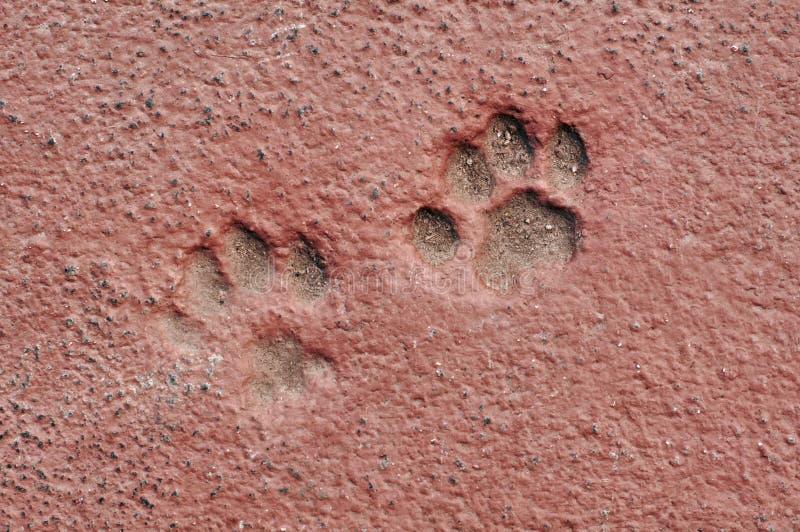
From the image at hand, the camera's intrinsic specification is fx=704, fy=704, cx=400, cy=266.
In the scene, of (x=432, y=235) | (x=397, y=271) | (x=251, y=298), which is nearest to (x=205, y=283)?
(x=251, y=298)

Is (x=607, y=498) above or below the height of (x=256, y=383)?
above

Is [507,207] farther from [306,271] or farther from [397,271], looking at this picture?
[306,271]

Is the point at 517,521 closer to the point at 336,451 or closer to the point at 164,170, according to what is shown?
the point at 336,451

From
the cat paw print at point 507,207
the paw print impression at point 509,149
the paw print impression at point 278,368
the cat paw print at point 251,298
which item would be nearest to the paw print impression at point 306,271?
the cat paw print at point 251,298

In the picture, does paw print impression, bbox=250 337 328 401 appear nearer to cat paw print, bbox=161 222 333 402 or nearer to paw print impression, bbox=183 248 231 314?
cat paw print, bbox=161 222 333 402

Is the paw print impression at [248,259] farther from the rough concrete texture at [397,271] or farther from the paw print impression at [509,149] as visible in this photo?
the paw print impression at [509,149]

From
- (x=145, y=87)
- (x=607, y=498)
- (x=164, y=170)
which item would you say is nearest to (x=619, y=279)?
(x=607, y=498)
